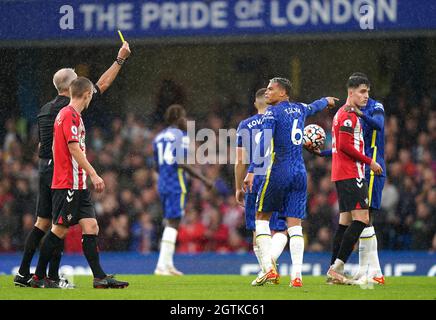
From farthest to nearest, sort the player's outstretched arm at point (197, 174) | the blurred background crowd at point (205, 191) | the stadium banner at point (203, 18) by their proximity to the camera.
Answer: the blurred background crowd at point (205, 191)
the stadium banner at point (203, 18)
the player's outstretched arm at point (197, 174)

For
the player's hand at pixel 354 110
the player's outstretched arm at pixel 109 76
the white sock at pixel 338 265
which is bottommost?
the white sock at pixel 338 265

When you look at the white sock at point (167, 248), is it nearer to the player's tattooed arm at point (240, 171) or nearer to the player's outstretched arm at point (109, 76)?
the player's tattooed arm at point (240, 171)

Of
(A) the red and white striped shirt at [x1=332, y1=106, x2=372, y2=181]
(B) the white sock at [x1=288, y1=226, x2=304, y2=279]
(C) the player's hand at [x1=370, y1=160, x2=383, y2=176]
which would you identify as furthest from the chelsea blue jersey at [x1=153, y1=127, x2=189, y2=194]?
(B) the white sock at [x1=288, y1=226, x2=304, y2=279]

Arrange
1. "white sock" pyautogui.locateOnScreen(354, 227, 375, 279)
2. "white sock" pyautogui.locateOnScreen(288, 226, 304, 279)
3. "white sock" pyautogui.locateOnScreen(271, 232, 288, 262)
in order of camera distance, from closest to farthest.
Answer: "white sock" pyautogui.locateOnScreen(288, 226, 304, 279) → "white sock" pyautogui.locateOnScreen(271, 232, 288, 262) → "white sock" pyautogui.locateOnScreen(354, 227, 375, 279)

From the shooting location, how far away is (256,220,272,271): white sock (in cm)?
970

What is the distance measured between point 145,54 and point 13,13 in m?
3.97

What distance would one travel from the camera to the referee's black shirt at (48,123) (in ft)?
31.6

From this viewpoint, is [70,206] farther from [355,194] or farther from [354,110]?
[354,110]

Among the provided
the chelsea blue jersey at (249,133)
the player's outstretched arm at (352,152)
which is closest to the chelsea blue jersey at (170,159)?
the chelsea blue jersey at (249,133)

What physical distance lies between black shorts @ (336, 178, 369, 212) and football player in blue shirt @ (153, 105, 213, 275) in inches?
140

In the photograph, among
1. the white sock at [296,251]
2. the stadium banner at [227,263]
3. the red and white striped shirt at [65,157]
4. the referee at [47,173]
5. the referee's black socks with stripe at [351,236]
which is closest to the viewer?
the red and white striped shirt at [65,157]

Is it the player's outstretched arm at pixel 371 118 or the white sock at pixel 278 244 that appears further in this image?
the white sock at pixel 278 244

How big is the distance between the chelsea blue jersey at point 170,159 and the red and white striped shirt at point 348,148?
3.62 m

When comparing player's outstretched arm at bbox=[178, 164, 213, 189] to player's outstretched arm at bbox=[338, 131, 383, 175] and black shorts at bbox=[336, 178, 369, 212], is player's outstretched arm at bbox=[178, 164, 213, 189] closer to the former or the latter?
→ black shorts at bbox=[336, 178, 369, 212]
